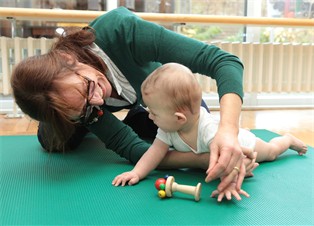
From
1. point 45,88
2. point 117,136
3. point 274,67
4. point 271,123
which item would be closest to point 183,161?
point 117,136

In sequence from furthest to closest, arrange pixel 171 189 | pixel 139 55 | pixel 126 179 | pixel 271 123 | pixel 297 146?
1. pixel 271 123
2. pixel 297 146
3. pixel 139 55
4. pixel 126 179
5. pixel 171 189

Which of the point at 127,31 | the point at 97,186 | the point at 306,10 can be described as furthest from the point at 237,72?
the point at 306,10

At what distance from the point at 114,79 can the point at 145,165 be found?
0.32 meters

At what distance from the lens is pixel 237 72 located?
106 cm

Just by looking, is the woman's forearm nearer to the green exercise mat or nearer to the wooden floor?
the green exercise mat

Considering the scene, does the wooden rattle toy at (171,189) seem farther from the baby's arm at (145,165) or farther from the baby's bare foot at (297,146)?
the baby's bare foot at (297,146)

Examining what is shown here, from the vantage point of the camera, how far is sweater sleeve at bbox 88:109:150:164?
4.06 ft

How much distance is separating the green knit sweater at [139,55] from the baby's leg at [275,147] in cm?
31

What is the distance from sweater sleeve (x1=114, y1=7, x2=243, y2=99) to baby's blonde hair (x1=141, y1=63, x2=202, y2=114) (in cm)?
9

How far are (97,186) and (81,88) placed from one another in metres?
0.27

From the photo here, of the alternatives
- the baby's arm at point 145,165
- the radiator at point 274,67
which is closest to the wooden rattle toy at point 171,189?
the baby's arm at point 145,165

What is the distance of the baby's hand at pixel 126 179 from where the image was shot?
1.06 meters

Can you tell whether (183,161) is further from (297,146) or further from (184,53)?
(297,146)

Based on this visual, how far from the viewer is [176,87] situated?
0.98 m
